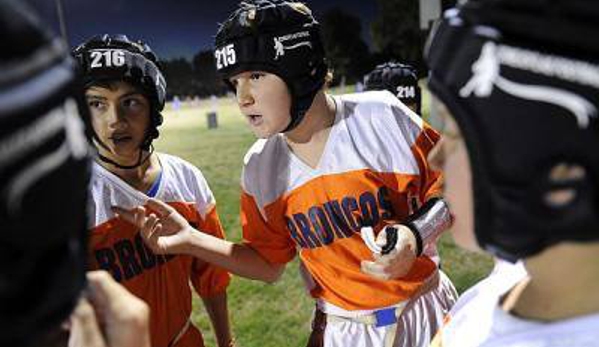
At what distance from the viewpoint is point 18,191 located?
35.8 inches

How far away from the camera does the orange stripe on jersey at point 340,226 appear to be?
2.72 m

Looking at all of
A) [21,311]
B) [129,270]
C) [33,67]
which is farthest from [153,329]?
[33,67]

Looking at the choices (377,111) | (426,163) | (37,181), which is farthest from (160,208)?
(37,181)

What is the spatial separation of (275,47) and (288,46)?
7 centimetres

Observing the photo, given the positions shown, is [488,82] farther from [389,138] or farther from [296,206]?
[296,206]

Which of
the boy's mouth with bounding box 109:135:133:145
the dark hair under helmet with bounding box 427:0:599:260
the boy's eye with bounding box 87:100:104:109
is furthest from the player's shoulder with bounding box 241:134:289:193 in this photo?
the dark hair under helmet with bounding box 427:0:599:260

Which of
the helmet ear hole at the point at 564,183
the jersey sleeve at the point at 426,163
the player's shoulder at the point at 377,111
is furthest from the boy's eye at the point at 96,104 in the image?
the helmet ear hole at the point at 564,183

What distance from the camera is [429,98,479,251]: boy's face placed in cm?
136

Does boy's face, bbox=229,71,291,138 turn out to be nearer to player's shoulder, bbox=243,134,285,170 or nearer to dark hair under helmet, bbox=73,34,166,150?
player's shoulder, bbox=243,134,285,170

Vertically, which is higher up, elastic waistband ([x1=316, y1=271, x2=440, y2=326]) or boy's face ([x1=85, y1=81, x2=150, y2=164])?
Result: boy's face ([x1=85, y1=81, x2=150, y2=164])

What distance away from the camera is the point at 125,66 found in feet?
8.57

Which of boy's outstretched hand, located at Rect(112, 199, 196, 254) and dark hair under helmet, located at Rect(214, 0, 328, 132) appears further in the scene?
dark hair under helmet, located at Rect(214, 0, 328, 132)

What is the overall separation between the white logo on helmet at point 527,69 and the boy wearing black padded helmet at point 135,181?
1778mm

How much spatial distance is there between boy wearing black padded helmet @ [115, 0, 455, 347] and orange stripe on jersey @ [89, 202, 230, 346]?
0.18 metres
